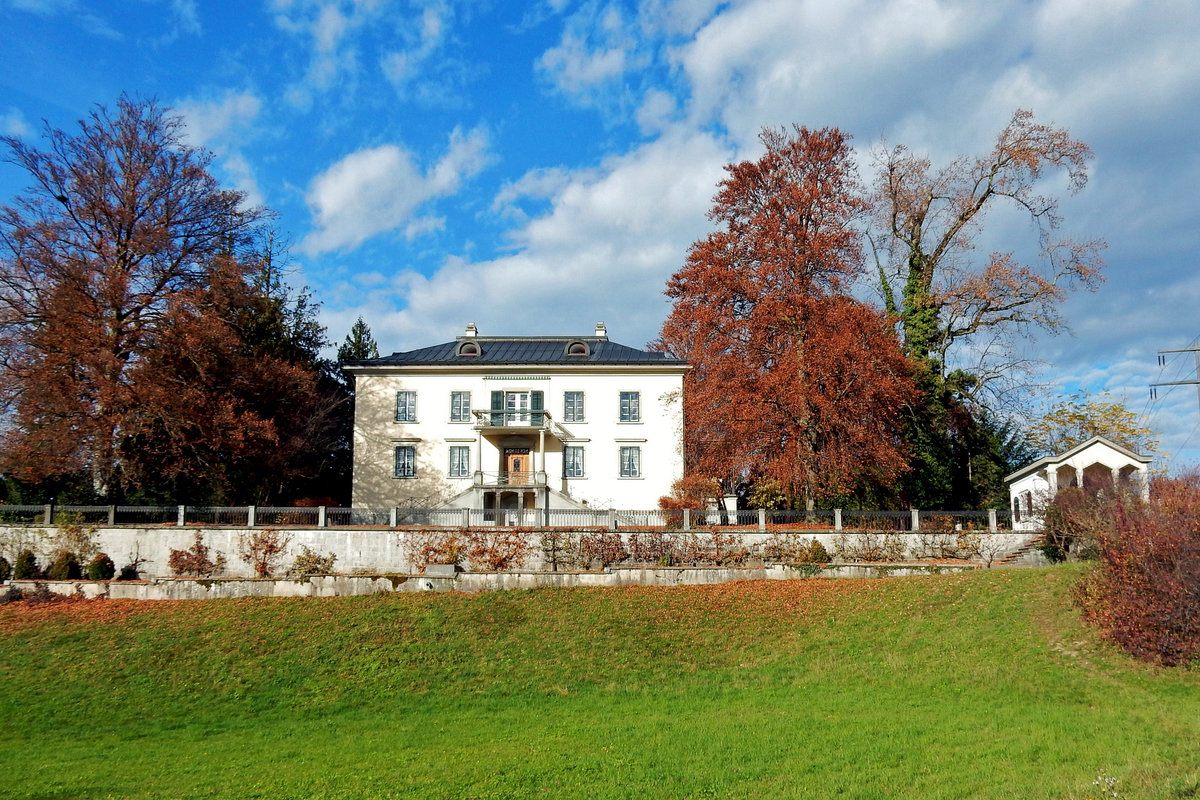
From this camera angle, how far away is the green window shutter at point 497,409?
33.3m

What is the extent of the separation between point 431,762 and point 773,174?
24.5 metres

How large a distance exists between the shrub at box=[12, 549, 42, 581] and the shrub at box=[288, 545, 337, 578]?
21.8ft

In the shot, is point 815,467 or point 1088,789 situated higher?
point 815,467

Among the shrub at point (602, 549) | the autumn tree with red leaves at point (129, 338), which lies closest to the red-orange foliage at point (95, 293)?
the autumn tree with red leaves at point (129, 338)

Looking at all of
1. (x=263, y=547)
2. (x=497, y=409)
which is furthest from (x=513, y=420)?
(x=263, y=547)

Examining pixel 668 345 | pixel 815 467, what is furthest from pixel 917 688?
pixel 668 345

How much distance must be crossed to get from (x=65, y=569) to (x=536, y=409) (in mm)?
16923

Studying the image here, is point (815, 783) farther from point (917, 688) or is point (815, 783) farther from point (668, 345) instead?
point (668, 345)

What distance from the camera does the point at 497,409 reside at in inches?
1324

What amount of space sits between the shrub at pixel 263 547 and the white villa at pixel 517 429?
32.7 ft

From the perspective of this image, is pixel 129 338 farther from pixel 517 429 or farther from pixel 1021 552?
pixel 1021 552

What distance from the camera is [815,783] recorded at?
8.97 meters

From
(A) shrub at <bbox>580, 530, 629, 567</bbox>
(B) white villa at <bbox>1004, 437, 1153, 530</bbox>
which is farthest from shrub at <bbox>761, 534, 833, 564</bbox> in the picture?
(B) white villa at <bbox>1004, 437, 1153, 530</bbox>

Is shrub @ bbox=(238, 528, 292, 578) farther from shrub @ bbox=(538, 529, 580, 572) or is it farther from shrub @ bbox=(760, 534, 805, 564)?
shrub @ bbox=(760, 534, 805, 564)
